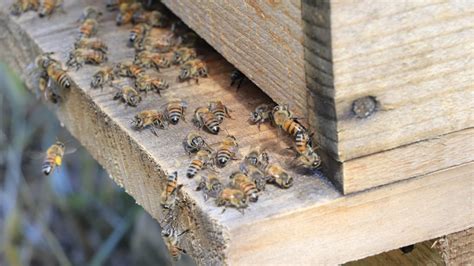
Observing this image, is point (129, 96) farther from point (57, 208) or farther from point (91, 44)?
point (57, 208)

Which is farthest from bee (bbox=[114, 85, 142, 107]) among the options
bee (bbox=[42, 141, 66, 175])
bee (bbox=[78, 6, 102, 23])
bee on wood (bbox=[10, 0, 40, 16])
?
bee on wood (bbox=[10, 0, 40, 16])

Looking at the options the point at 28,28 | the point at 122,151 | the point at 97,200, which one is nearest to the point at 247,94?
the point at 122,151

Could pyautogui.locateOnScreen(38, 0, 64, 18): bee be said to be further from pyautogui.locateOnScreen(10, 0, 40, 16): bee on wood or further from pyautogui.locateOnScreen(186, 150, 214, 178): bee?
pyautogui.locateOnScreen(186, 150, 214, 178): bee

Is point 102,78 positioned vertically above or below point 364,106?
below

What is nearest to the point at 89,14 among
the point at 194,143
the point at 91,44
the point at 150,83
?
the point at 91,44

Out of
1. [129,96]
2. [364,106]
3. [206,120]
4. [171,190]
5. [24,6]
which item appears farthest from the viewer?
[24,6]

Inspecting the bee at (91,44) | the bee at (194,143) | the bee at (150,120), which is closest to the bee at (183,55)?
the bee at (91,44)

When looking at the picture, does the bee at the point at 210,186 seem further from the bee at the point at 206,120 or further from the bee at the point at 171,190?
the bee at the point at 206,120

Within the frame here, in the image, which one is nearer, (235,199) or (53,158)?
(235,199)
